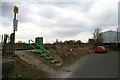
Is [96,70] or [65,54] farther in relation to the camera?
[65,54]

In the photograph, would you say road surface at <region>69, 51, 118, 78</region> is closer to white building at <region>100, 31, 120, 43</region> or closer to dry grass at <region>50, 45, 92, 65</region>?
dry grass at <region>50, 45, 92, 65</region>

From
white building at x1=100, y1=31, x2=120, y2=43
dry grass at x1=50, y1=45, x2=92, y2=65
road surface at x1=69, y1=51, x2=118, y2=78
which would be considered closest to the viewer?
road surface at x1=69, y1=51, x2=118, y2=78

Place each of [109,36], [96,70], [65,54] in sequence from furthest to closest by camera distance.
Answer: [109,36]
[65,54]
[96,70]

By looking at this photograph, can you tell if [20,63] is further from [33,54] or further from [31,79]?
[33,54]

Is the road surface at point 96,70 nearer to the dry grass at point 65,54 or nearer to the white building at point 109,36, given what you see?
the dry grass at point 65,54

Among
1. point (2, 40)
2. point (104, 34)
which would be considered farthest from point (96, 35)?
point (2, 40)

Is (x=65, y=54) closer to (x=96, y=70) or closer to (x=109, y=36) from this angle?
(x=96, y=70)

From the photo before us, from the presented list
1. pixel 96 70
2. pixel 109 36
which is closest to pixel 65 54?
pixel 96 70

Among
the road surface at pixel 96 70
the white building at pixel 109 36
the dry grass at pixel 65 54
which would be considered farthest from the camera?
the white building at pixel 109 36

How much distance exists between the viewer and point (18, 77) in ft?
34.6

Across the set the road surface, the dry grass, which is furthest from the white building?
the road surface

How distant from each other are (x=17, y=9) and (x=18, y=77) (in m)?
5.62

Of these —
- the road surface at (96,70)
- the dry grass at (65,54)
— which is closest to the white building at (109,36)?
the dry grass at (65,54)

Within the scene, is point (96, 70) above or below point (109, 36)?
below
